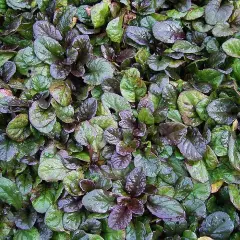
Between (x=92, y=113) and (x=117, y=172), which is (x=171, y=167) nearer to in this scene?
(x=117, y=172)

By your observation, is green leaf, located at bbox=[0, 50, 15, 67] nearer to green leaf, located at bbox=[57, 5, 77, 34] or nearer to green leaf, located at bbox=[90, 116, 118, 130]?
green leaf, located at bbox=[57, 5, 77, 34]

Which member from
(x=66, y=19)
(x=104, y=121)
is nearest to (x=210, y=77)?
(x=104, y=121)

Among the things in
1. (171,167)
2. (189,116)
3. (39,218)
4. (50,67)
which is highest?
(50,67)

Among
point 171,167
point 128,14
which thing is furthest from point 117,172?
point 128,14

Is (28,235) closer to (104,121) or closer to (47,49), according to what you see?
(104,121)

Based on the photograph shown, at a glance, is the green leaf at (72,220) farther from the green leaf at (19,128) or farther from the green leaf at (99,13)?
the green leaf at (99,13)

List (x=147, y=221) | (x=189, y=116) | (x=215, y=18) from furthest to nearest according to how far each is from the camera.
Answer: (x=215, y=18), (x=189, y=116), (x=147, y=221)

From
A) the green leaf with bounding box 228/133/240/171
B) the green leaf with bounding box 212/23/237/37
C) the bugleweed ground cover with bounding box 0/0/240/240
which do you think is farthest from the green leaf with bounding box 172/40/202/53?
the green leaf with bounding box 228/133/240/171

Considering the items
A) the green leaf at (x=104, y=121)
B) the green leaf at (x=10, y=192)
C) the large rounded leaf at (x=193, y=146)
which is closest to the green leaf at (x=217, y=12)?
the large rounded leaf at (x=193, y=146)
